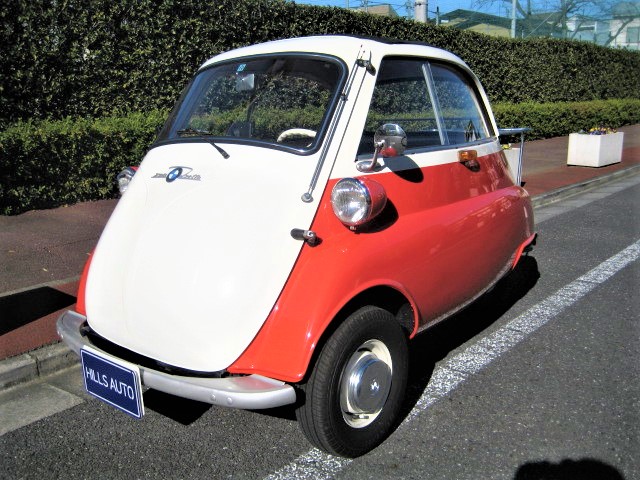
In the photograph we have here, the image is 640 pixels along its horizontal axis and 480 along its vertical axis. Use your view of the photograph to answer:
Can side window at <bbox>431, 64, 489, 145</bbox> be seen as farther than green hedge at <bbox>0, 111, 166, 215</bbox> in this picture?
No

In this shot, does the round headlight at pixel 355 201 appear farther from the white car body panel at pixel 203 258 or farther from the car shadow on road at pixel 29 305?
the car shadow on road at pixel 29 305

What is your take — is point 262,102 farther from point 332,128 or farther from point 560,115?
point 560,115

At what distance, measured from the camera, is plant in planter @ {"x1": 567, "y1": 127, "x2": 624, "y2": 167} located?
475 inches

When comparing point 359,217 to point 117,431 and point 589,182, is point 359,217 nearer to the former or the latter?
point 117,431

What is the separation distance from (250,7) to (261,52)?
684cm

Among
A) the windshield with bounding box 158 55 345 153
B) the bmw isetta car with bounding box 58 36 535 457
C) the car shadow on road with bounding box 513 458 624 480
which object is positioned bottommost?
the car shadow on road with bounding box 513 458 624 480

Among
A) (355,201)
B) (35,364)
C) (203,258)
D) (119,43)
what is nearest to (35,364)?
(35,364)

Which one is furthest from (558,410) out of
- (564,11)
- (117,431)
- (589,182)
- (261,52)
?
(564,11)

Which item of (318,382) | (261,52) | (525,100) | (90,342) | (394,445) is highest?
(261,52)

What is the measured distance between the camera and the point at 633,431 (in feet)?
9.82

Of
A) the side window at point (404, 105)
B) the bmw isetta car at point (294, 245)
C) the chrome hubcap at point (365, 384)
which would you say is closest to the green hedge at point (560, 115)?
the side window at point (404, 105)

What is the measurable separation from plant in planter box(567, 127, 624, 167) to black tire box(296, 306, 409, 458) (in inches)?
419

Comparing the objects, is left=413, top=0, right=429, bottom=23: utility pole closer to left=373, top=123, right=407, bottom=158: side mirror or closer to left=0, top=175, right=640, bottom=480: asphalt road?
left=0, top=175, right=640, bottom=480: asphalt road

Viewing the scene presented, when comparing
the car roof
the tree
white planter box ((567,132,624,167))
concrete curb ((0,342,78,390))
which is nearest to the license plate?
concrete curb ((0,342,78,390))
